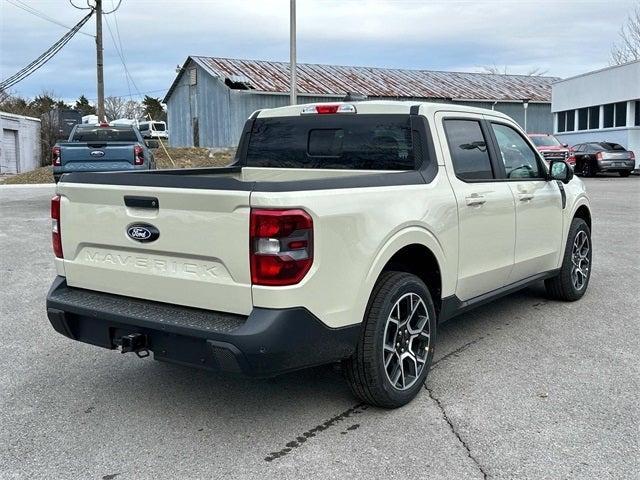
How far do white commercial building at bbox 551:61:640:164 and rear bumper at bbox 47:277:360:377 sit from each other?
32.3m

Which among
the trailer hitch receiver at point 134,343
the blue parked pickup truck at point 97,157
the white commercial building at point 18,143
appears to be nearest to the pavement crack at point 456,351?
the trailer hitch receiver at point 134,343

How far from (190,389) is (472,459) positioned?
1884mm

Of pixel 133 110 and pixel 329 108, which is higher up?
pixel 133 110

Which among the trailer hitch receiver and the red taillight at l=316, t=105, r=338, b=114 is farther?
the red taillight at l=316, t=105, r=338, b=114

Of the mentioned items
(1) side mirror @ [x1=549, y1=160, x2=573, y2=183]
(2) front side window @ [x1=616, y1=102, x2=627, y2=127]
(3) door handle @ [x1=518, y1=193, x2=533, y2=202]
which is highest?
(2) front side window @ [x1=616, y1=102, x2=627, y2=127]

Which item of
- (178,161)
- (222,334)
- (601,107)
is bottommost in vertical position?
(222,334)

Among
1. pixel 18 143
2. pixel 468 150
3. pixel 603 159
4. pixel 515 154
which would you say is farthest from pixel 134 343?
pixel 18 143

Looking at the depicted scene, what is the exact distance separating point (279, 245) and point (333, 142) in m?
1.80

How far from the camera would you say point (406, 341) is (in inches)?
161

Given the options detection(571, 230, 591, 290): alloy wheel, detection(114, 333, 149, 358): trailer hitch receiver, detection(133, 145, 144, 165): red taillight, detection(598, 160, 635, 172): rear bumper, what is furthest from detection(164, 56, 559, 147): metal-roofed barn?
detection(114, 333, 149, 358): trailer hitch receiver

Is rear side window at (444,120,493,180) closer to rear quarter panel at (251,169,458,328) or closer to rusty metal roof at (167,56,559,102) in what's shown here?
rear quarter panel at (251,169,458,328)

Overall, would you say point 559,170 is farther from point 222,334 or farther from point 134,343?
point 134,343

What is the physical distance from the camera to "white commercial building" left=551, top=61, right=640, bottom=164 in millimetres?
31922

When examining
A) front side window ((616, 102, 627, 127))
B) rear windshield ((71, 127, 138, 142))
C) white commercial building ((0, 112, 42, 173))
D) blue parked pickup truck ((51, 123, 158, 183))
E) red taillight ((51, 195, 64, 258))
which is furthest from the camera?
white commercial building ((0, 112, 42, 173))
